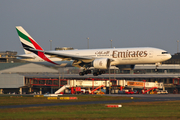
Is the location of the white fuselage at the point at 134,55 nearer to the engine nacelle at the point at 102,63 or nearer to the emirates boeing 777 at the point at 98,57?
the emirates boeing 777 at the point at 98,57

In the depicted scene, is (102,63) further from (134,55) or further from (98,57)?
(134,55)

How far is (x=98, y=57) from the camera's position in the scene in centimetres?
5838

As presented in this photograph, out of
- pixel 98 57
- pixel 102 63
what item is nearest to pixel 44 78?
pixel 98 57

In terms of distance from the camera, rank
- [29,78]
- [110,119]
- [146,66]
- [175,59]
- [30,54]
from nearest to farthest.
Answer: [110,119] → [30,54] → [29,78] → [146,66] → [175,59]

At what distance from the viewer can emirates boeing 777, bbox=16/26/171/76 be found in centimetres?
5553

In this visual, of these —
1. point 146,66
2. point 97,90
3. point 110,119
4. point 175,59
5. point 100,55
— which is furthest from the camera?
point 175,59

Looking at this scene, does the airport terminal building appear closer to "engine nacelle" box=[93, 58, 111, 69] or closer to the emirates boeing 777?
the emirates boeing 777

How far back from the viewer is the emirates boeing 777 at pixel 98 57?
2186 inches

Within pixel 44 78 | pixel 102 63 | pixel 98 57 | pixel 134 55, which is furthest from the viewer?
pixel 44 78

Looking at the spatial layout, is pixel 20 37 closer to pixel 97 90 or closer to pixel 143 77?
pixel 97 90

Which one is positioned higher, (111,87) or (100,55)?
(100,55)

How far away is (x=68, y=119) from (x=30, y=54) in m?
40.3

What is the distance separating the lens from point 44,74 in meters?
104

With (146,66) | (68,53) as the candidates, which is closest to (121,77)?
(146,66)
